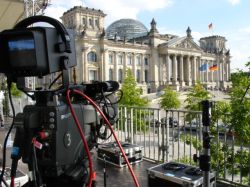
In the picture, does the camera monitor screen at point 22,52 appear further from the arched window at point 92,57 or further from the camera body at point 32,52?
the arched window at point 92,57

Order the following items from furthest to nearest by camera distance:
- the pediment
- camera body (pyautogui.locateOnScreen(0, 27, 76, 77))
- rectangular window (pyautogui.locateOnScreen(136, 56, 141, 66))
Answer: the pediment, rectangular window (pyautogui.locateOnScreen(136, 56, 141, 66)), camera body (pyautogui.locateOnScreen(0, 27, 76, 77))

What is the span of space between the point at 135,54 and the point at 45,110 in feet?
260

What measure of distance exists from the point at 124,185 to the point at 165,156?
1653 millimetres

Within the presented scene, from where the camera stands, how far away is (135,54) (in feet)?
264

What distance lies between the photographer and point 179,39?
292 ft

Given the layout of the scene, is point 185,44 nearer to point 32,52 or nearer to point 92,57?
point 92,57

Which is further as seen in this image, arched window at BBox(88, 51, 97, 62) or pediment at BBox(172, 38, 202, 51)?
pediment at BBox(172, 38, 202, 51)

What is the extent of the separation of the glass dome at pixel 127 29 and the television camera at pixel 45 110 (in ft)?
301

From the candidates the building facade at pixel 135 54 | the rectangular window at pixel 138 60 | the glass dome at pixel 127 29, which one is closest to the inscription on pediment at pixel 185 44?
the building facade at pixel 135 54

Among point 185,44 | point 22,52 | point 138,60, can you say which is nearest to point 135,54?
point 138,60

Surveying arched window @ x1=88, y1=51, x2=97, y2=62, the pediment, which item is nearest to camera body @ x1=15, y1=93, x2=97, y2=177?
arched window @ x1=88, y1=51, x2=97, y2=62

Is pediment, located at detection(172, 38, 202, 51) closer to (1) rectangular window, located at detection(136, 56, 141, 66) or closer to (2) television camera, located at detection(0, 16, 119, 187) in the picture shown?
(1) rectangular window, located at detection(136, 56, 141, 66)

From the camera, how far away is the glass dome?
305 feet

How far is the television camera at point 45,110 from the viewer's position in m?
1.90
